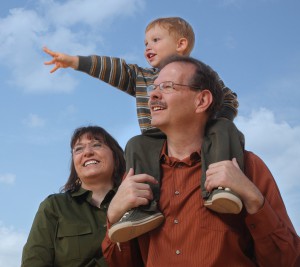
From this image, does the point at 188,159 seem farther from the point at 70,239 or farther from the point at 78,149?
the point at 78,149

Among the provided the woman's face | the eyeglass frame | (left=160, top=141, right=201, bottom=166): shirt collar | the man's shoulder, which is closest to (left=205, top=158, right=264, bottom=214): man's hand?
(left=160, top=141, right=201, bottom=166): shirt collar

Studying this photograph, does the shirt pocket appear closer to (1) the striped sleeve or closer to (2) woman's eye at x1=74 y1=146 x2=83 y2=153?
(2) woman's eye at x1=74 y1=146 x2=83 y2=153

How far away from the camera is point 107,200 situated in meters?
4.84

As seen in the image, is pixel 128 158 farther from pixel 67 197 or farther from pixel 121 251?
pixel 67 197

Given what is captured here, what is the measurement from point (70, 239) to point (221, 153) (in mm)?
1693

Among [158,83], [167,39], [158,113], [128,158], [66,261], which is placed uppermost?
[167,39]

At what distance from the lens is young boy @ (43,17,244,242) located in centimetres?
339

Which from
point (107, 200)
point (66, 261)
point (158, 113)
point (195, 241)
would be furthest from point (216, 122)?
point (66, 261)

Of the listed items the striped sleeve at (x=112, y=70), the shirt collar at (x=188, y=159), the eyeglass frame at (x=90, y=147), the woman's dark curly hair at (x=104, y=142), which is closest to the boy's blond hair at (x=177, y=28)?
the striped sleeve at (x=112, y=70)

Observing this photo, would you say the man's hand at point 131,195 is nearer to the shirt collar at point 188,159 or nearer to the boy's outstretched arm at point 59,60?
the shirt collar at point 188,159

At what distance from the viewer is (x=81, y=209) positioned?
4781 millimetres

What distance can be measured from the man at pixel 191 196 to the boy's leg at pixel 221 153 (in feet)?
0.18

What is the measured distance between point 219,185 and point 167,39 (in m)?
2.44

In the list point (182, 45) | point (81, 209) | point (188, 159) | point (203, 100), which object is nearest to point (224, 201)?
point (188, 159)
